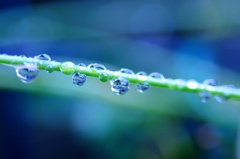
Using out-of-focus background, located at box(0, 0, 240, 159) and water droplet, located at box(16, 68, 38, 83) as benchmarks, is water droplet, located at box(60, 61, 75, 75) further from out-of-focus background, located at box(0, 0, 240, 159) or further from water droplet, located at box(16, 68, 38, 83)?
out-of-focus background, located at box(0, 0, 240, 159)

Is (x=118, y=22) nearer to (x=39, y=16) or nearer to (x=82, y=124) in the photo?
(x=39, y=16)

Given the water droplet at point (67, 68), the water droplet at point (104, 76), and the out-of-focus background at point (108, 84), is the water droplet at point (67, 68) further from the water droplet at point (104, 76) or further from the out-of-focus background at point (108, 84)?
the out-of-focus background at point (108, 84)

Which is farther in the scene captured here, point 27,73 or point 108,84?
point 108,84

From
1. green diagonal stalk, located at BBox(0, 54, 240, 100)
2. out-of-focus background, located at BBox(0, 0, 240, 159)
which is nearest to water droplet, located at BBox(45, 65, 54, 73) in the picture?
green diagonal stalk, located at BBox(0, 54, 240, 100)

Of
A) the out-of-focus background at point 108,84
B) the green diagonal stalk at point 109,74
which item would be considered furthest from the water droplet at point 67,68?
the out-of-focus background at point 108,84

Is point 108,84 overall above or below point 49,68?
above

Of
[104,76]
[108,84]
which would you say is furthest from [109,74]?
[108,84]

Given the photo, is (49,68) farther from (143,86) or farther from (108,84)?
(108,84)

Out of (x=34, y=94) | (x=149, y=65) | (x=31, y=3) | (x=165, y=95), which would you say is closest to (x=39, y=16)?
(x=31, y=3)
